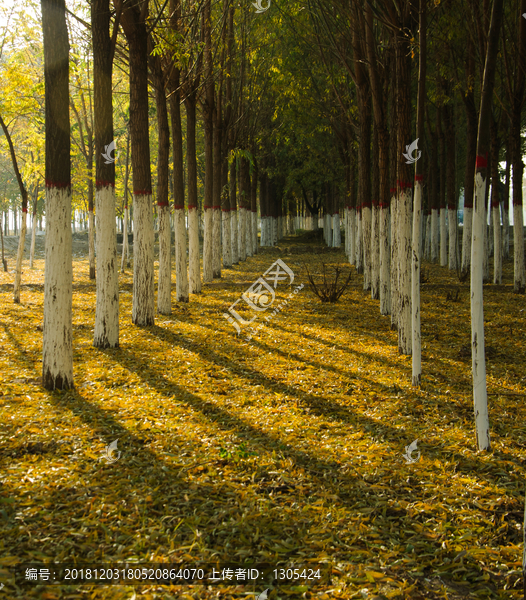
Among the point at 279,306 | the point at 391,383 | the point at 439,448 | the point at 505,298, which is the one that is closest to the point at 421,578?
the point at 439,448

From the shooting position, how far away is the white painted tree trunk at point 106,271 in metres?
7.63

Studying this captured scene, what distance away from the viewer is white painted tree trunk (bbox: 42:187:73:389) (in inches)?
219

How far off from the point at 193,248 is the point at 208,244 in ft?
8.26

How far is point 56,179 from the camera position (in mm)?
5570

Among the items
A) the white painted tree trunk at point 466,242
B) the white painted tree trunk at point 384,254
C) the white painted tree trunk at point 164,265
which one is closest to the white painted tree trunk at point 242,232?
the white painted tree trunk at point 466,242

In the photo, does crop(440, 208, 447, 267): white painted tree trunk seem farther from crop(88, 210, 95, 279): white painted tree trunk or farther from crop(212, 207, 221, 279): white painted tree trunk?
crop(88, 210, 95, 279): white painted tree trunk

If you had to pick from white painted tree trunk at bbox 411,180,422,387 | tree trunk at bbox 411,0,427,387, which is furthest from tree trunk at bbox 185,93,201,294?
white painted tree trunk at bbox 411,180,422,387

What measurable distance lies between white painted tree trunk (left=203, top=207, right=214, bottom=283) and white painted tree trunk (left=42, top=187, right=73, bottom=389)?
10646 millimetres

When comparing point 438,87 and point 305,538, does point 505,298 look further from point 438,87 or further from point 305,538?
point 305,538

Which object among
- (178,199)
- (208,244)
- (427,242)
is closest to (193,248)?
(178,199)

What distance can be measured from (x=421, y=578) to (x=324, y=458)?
5.11 ft

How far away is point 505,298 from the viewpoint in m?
12.5

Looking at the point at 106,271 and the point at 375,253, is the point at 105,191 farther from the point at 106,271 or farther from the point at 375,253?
the point at 375,253

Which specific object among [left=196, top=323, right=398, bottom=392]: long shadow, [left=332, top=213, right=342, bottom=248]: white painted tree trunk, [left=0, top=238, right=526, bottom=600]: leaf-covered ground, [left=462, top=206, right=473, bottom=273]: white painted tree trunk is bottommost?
[left=0, top=238, right=526, bottom=600]: leaf-covered ground
